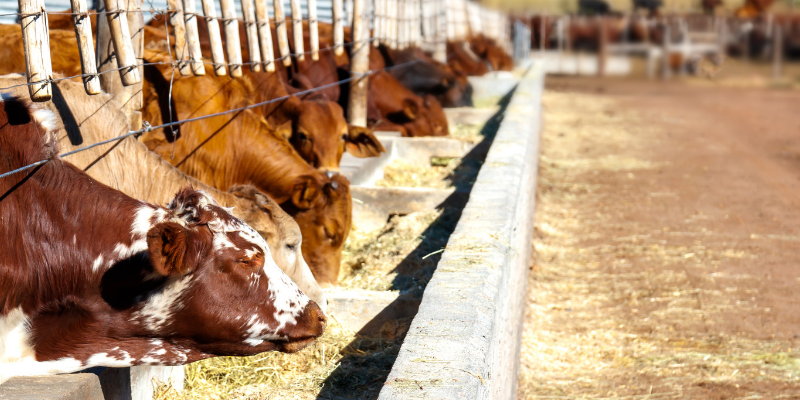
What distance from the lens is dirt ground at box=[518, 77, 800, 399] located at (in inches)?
162

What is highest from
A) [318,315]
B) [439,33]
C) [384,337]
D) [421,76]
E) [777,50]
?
[439,33]

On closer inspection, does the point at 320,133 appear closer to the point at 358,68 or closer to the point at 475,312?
the point at 358,68

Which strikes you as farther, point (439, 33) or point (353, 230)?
point (439, 33)

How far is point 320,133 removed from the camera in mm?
5691

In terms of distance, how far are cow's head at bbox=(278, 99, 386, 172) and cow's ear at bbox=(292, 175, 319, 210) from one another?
0.86 meters

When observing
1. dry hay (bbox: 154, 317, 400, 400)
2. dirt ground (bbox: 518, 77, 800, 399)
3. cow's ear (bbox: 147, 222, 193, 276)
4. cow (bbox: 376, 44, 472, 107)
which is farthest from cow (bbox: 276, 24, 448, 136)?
cow's ear (bbox: 147, 222, 193, 276)

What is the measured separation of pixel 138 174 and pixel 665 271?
3882 millimetres

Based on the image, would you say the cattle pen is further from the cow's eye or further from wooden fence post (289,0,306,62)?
the cow's eye

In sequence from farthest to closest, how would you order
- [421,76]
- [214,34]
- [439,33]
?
[439,33]
[421,76]
[214,34]

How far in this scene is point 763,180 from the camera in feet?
30.1

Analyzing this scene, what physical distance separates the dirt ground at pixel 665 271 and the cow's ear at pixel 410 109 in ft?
5.43

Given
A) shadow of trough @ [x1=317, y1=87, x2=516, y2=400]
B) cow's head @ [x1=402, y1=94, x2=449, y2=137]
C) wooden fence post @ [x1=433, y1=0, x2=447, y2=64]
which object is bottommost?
shadow of trough @ [x1=317, y1=87, x2=516, y2=400]

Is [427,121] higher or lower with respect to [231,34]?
lower

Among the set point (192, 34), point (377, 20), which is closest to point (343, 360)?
point (192, 34)
